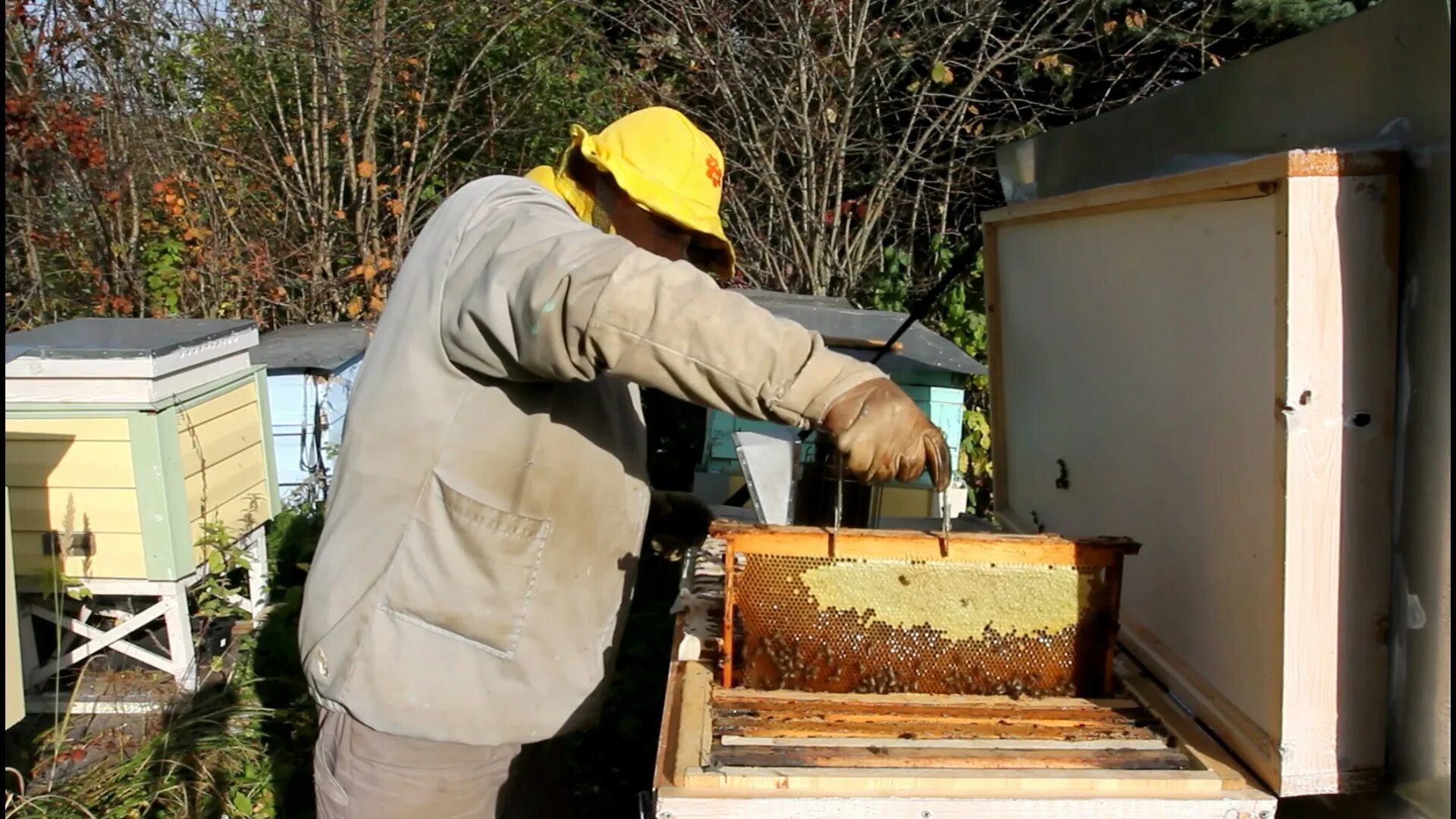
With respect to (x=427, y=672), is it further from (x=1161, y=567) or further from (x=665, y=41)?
(x=665, y=41)

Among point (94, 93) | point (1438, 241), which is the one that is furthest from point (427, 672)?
point (94, 93)

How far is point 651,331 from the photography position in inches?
55.6

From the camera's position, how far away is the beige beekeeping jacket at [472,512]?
168 centimetres

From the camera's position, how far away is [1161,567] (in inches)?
75.0

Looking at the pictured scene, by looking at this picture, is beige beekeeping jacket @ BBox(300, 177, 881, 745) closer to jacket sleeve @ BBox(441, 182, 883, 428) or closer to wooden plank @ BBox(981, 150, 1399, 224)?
jacket sleeve @ BBox(441, 182, 883, 428)

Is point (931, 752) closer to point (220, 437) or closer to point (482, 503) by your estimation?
point (482, 503)

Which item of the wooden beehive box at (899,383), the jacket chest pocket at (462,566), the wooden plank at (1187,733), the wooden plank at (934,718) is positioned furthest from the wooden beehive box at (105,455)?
the wooden plank at (1187,733)

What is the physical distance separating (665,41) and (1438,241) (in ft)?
22.1

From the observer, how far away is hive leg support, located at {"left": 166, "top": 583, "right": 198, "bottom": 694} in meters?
4.09

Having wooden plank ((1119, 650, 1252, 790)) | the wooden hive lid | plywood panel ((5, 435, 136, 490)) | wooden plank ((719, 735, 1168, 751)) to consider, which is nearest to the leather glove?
Answer: wooden plank ((719, 735, 1168, 751))

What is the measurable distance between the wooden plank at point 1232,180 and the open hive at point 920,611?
1.86 feet

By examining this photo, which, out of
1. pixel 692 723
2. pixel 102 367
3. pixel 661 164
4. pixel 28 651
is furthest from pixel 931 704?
pixel 28 651

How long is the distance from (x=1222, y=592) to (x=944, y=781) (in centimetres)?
56

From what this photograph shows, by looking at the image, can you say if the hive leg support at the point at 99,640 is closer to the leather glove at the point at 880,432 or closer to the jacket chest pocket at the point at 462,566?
the jacket chest pocket at the point at 462,566
